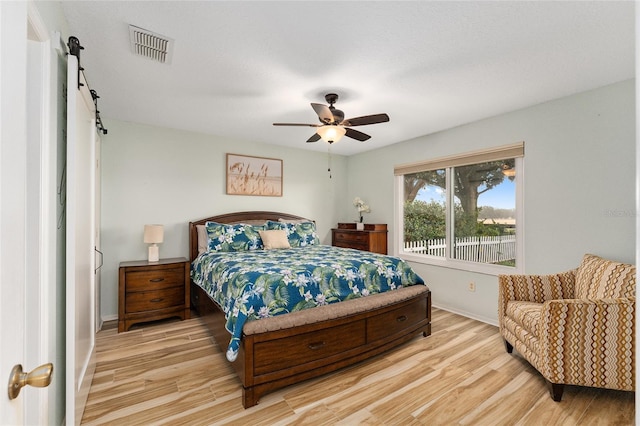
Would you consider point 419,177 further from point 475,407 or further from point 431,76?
point 475,407

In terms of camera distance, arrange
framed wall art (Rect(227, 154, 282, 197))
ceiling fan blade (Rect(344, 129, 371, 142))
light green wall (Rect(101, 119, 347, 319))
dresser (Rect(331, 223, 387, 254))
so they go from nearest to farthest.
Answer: ceiling fan blade (Rect(344, 129, 371, 142))
light green wall (Rect(101, 119, 347, 319))
framed wall art (Rect(227, 154, 282, 197))
dresser (Rect(331, 223, 387, 254))

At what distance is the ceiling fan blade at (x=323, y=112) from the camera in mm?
2455

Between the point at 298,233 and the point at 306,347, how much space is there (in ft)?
7.31

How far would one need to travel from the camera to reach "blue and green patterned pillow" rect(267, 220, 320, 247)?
424cm

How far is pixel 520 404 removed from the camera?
2002 mm

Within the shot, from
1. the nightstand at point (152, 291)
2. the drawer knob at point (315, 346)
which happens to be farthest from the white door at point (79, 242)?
the drawer knob at point (315, 346)

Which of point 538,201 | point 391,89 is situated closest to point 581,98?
point 538,201

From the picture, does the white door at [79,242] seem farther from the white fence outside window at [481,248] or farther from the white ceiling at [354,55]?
the white fence outside window at [481,248]

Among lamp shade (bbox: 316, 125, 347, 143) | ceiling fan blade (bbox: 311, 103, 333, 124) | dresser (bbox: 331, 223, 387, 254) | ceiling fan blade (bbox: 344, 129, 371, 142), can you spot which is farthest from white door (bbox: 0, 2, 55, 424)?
A: dresser (bbox: 331, 223, 387, 254)

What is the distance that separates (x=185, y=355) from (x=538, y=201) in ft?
12.5

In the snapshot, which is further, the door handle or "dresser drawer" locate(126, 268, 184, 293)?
"dresser drawer" locate(126, 268, 184, 293)

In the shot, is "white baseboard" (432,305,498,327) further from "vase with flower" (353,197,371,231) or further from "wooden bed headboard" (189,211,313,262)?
"wooden bed headboard" (189,211,313,262)

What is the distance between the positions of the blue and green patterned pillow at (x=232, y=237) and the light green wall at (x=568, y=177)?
2.68 meters

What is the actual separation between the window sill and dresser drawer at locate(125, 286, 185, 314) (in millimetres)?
3236
